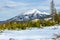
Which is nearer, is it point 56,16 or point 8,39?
point 8,39

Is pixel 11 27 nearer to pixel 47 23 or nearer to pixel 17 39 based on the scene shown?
pixel 47 23

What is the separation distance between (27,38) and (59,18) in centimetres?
830

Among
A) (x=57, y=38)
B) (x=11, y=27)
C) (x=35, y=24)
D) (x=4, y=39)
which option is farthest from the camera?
(x=35, y=24)

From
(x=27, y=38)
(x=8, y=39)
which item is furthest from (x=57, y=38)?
(x=8, y=39)

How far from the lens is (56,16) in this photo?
1521 cm

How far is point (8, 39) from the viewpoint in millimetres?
6578

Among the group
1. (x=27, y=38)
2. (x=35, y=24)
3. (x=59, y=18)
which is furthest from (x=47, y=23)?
(x=27, y=38)

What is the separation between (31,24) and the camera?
40.8 feet

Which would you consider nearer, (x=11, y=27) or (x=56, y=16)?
(x=11, y=27)

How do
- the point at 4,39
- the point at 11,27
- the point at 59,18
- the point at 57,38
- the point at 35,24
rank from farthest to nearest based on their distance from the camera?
the point at 59,18 < the point at 35,24 < the point at 11,27 < the point at 4,39 < the point at 57,38

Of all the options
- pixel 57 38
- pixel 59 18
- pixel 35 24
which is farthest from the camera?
pixel 59 18

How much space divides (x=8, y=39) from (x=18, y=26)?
5.13 meters

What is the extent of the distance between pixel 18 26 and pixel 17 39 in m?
5.19

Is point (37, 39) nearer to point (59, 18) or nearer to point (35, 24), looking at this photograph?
point (35, 24)
